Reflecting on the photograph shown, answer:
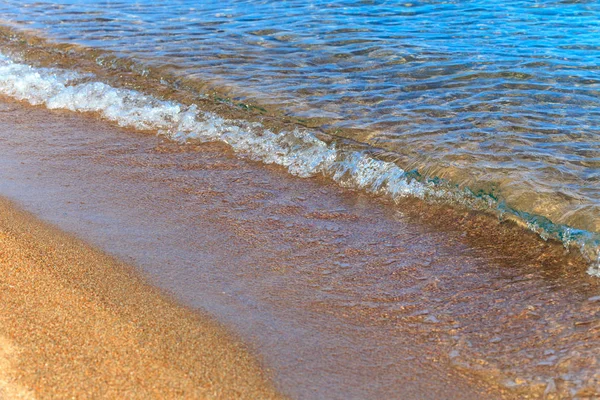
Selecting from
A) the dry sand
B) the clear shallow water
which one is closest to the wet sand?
the dry sand

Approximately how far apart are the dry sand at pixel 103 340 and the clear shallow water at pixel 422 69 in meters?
2.11

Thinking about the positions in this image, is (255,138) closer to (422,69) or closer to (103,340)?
(422,69)

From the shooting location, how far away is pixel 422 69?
21.4 feet

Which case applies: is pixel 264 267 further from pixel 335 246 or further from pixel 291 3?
pixel 291 3

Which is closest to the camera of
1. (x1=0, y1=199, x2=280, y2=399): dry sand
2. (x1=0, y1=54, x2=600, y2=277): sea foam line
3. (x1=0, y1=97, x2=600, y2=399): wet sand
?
(x1=0, y1=199, x2=280, y2=399): dry sand

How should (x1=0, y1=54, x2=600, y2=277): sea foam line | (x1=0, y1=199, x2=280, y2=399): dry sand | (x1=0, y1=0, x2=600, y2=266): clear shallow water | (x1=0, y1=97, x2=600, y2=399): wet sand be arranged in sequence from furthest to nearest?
1. (x1=0, y1=0, x2=600, y2=266): clear shallow water
2. (x1=0, y1=54, x2=600, y2=277): sea foam line
3. (x1=0, y1=97, x2=600, y2=399): wet sand
4. (x1=0, y1=199, x2=280, y2=399): dry sand

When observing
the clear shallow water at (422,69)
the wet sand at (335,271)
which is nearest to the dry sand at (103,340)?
the wet sand at (335,271)

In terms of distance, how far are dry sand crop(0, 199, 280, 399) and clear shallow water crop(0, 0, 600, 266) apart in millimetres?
2113

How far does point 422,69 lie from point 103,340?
459cm

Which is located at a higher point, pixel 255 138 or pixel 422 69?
pixel 422 69

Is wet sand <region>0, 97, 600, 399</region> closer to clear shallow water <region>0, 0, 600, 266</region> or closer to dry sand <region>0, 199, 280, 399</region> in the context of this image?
dry sand <region>0, 199, 280, 399</region>

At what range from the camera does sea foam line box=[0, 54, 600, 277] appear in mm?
4137

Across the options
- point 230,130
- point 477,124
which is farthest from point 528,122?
point 230,130

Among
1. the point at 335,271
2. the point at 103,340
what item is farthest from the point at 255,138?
the point at 103,340
